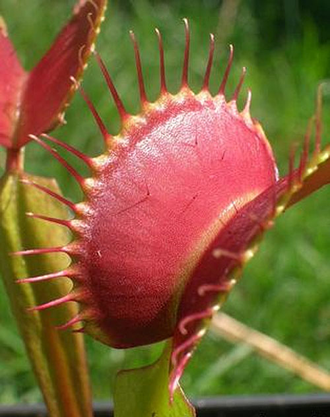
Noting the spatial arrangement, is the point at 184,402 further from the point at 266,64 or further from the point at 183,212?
the point at 266,64

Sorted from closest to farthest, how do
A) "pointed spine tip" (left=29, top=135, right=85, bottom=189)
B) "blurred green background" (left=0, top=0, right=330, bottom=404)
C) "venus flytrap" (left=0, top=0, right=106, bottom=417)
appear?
"pointed spine tip" (left=29, top=135, right=85, bottom=189)
"venus flytrap" (left=0, top=0, right=106, bottom=417)
"blurred green background" (left=0, top=0, right=330, bottom=404)

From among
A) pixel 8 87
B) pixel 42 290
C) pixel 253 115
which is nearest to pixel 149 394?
pixel 42 290

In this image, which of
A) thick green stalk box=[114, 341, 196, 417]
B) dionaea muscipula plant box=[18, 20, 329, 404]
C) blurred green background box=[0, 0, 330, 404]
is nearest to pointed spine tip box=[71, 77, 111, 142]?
dionaea muscipula plant box=[18, 20, 329, 404]

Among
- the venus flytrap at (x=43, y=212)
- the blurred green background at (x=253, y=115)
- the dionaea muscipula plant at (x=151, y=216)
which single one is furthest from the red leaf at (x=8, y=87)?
the blurred green background at (x=253, y=115)

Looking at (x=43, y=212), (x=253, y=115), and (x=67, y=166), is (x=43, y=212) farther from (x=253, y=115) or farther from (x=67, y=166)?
(x=253, y=115)

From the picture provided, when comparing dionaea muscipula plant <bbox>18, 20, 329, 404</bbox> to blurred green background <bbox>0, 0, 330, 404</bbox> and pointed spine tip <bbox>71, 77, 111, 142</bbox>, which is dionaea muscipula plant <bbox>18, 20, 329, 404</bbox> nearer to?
pointed spine tip <bbox>71, 77, 111, 142</bbox>

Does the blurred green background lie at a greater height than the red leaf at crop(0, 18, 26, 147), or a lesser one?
lesser
